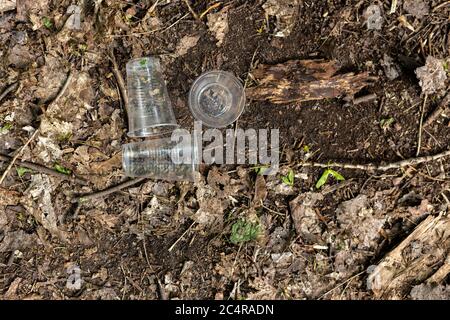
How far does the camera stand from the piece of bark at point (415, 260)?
118 inches

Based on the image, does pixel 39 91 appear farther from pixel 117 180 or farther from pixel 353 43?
pixel 353 43

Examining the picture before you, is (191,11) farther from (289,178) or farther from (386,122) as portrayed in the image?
(386,122)

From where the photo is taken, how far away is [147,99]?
3.02m

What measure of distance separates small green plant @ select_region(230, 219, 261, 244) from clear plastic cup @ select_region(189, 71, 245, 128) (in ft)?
2.50

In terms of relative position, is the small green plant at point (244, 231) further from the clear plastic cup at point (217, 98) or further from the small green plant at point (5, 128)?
the small green plant at point (5, 128)

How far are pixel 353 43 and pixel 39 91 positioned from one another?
238 cm

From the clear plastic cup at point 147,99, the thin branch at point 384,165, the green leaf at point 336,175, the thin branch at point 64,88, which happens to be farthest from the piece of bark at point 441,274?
the thin branch at point 64,88

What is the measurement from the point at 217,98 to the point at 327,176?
3.38 feet

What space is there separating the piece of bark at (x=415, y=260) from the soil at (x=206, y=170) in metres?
0.08

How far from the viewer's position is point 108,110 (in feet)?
10.0

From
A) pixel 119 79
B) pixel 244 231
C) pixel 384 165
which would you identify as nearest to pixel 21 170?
pixel 119 79

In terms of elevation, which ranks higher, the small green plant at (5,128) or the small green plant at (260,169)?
the small green plant at (5,128)

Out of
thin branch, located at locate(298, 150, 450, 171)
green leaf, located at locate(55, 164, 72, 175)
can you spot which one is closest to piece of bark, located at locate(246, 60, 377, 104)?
thin branch, located at locate(298, 150, 450, 171)
